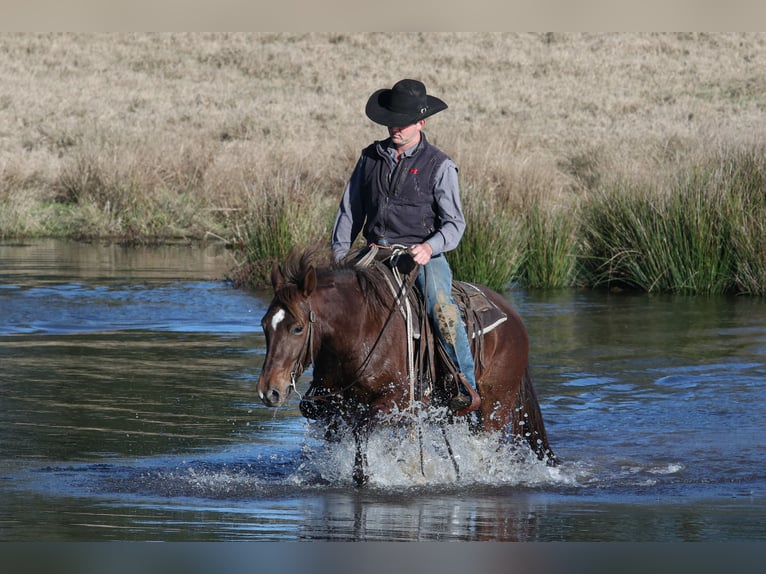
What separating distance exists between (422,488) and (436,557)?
4896 millimetres

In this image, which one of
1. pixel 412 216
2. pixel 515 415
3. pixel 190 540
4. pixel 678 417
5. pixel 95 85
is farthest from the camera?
pixel 95 85

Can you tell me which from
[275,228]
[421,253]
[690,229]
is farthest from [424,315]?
[275,228]

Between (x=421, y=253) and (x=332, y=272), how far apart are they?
1.54 feet

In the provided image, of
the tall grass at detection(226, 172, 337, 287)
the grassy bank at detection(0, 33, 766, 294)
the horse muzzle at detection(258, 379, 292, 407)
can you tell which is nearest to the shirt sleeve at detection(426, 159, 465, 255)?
the horse muzzle at detection(258, 379, 292, 407)

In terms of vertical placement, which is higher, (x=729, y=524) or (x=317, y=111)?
(x=317, y=111)

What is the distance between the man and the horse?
161mm

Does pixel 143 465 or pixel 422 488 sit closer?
pixel 422 488

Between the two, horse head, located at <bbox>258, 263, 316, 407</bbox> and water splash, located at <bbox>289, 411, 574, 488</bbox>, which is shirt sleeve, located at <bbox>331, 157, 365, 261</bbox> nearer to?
horse head, located at <bbox>258, 263, 316, 407</bbox>

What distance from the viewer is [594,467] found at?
7867 millimetres

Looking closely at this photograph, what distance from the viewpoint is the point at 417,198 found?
21.6ft

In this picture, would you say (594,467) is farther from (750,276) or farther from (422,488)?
(750,276)

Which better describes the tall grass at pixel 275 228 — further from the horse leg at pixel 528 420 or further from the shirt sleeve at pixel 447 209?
the shirt sleeve at pixel 447 209

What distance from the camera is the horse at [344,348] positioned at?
19.5 feet

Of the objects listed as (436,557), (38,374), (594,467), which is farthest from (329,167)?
(436,557)
